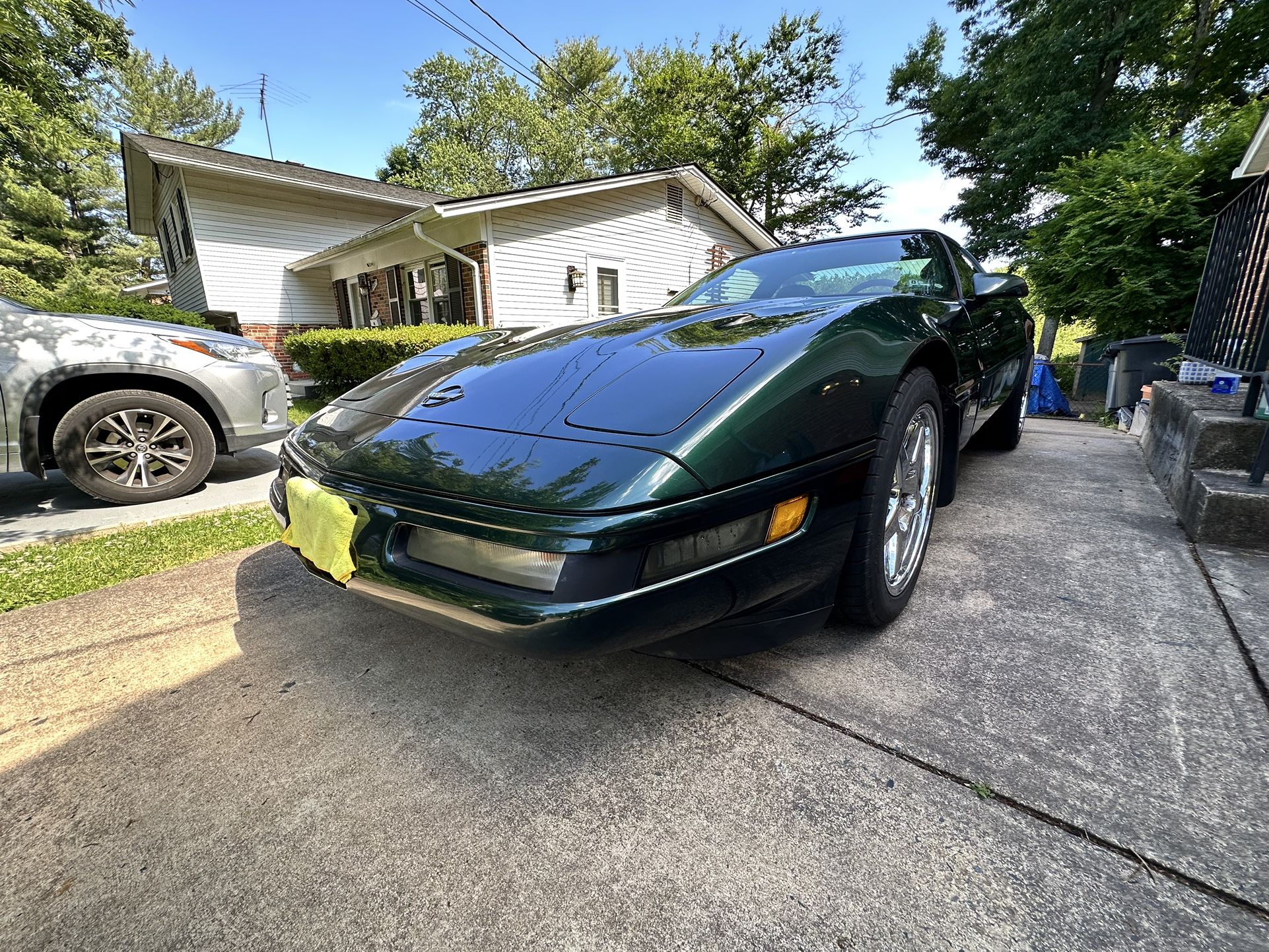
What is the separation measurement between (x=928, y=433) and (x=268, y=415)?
3.85m

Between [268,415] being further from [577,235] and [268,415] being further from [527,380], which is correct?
[577,235]

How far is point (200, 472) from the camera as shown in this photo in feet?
11.2

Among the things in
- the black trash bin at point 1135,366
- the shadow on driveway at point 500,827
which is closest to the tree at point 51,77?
the shadow on driveway at point 500,827

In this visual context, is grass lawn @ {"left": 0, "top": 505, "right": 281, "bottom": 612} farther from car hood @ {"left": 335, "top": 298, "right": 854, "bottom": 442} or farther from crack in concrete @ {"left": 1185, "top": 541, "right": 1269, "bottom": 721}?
crack in concrete @ {"left": 1185, "top": 541, "right": 1269, "bottom": 721}

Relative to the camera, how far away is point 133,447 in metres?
3.23

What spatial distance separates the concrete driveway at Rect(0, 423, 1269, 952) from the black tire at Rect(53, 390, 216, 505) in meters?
1.67

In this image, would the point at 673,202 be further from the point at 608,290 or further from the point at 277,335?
the point at 277,335

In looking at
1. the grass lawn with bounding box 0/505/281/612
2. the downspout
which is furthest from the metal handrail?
the downspout

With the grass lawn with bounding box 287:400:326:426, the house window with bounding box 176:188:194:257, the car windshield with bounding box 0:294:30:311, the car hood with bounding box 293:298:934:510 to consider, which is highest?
the house window with bounding box 176:188:194:257

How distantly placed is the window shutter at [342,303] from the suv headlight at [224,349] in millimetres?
9786

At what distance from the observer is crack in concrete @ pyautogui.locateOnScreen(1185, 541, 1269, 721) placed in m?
1.36

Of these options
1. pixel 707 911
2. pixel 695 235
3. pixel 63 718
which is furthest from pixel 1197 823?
pixel 695 235

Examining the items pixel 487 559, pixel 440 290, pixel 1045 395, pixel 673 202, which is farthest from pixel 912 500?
pixel 673 202

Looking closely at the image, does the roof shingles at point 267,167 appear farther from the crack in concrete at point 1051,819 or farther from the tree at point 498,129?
the tree at point 498,129
